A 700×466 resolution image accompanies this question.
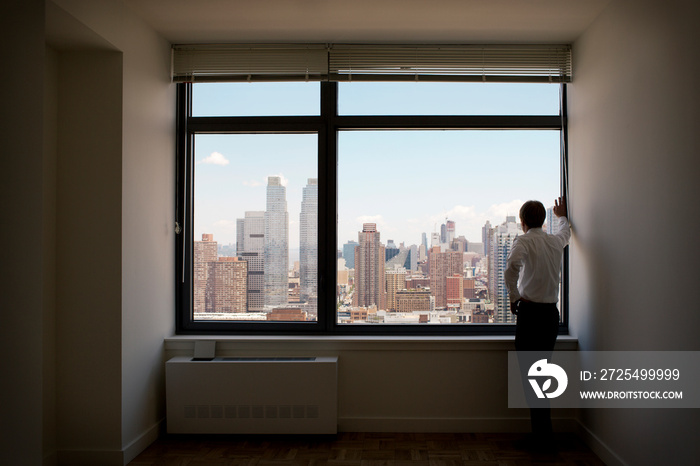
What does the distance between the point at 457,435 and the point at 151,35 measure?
11.1 ft

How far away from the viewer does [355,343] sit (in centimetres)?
340

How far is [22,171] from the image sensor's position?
2055 millimetres

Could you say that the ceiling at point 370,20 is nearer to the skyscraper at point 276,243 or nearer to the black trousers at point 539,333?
the skyscraper at point 276,243

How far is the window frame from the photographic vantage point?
3594 millimetres

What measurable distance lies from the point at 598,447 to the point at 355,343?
1.63 metres

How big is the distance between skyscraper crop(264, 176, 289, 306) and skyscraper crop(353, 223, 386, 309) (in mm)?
539

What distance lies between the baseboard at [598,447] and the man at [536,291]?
264 millimetres

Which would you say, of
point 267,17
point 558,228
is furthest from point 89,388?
point 558,228

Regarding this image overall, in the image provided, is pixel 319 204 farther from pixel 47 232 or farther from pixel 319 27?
pixel 47 232

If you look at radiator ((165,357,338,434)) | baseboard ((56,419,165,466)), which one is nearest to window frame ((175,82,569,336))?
radiator ((165,357,338,434))

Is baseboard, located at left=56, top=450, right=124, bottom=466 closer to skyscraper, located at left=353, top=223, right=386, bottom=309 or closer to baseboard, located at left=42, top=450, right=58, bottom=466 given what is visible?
baseboard, located at left=42, top=450, right=58, bottom=466

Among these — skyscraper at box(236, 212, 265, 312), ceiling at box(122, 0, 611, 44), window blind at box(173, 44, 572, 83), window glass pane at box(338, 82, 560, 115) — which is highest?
ceiling at box(122, 0, 611, 44)

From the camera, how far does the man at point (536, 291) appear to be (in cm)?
306

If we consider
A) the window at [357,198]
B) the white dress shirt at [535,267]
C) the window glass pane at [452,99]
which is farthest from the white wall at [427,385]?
the window glass pane at [452,99]
